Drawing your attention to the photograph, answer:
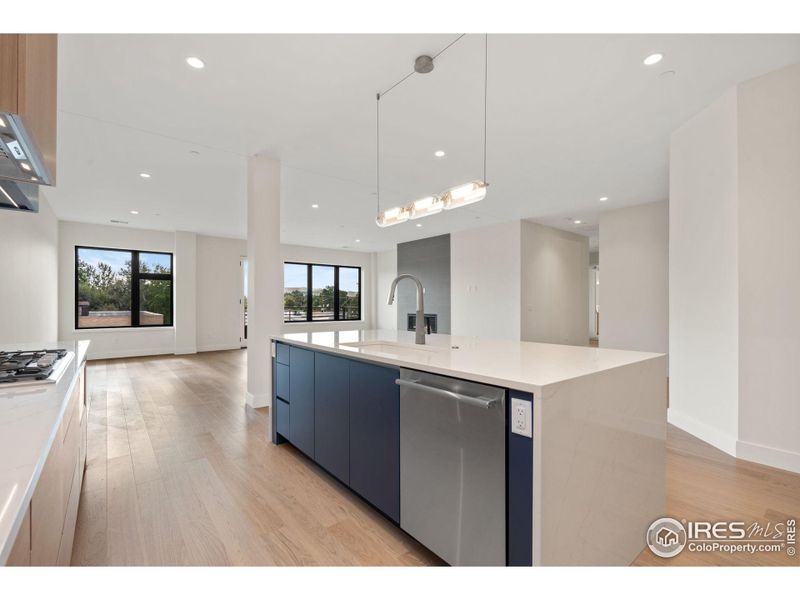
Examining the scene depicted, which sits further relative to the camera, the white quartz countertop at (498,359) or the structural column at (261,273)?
the structural column at (261,273)

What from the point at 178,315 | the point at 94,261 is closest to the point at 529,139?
the point at 178,315

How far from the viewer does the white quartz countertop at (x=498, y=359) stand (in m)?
1.27

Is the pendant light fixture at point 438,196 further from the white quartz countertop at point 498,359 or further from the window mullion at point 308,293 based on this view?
the window mullion at point 308,293

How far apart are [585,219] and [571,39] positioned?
5.17m

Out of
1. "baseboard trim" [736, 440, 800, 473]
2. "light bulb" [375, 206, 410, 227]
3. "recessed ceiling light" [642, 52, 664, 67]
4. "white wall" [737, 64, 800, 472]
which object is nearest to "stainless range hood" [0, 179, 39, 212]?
"light bulb" [375, 206, 410, 227]

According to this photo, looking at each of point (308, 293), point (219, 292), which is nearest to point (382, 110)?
point (219, 292)

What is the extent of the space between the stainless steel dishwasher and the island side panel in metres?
0.14

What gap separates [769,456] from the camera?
2.52 meters

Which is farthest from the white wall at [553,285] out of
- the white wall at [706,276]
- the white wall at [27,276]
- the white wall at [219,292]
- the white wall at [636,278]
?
the white wall at [27,276]

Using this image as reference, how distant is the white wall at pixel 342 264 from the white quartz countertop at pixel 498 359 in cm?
769

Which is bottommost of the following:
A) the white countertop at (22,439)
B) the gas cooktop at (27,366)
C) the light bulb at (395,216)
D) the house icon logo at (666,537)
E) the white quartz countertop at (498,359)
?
the house icon logo at (666,537)
